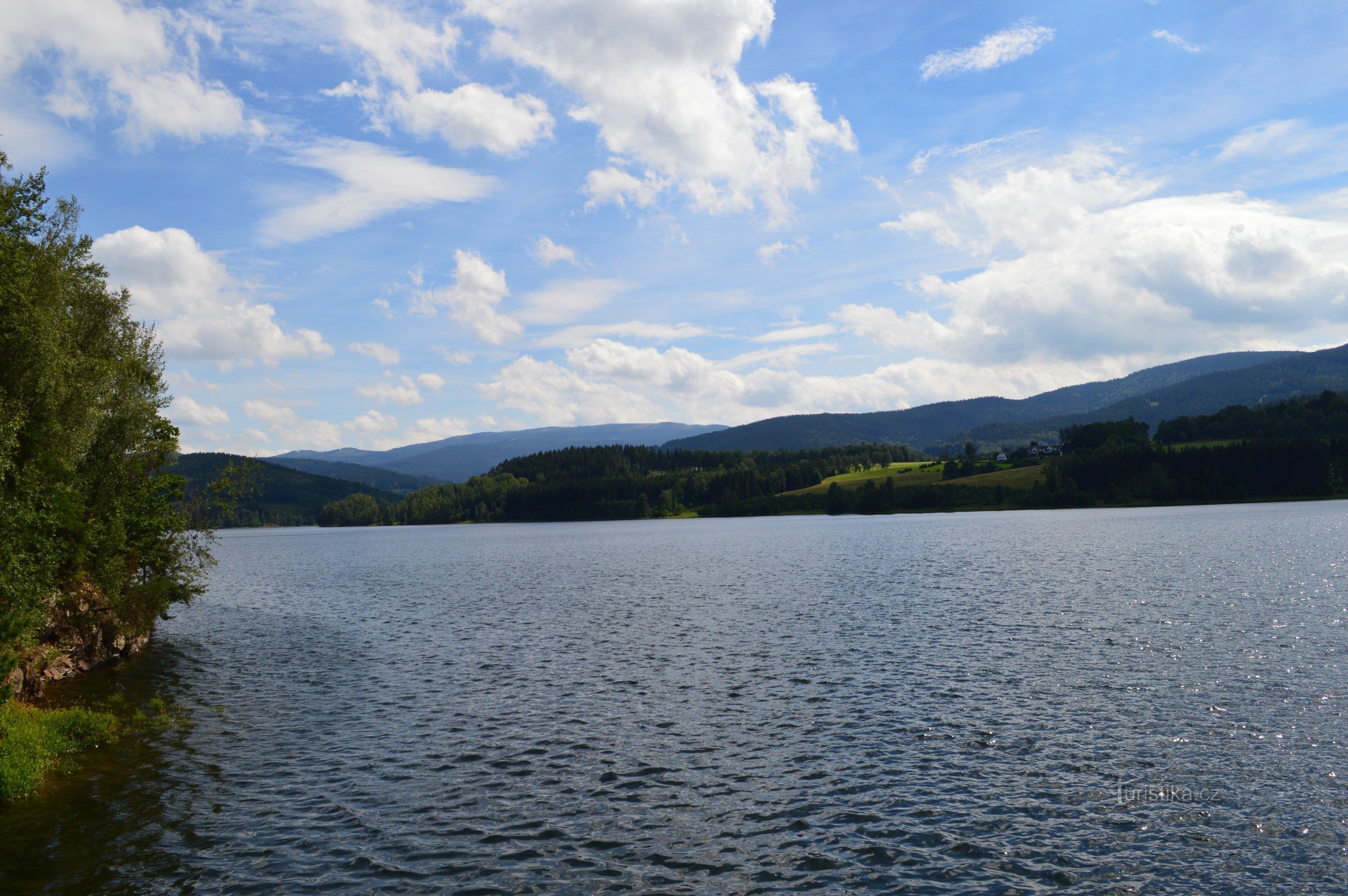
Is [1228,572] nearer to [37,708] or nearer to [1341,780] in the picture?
[1341,780]

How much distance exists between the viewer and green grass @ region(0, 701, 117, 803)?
24531mm

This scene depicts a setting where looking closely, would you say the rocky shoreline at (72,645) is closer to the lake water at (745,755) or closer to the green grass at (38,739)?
the green grass at (38,739)

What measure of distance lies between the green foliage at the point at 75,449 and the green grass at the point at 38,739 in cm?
261

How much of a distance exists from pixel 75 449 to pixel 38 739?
15.5 m

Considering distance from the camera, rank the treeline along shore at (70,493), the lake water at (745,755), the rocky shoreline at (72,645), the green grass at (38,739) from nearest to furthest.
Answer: the lake water at (745,755) < the green grass at (38,739) < the treeline along shore at (70,493) < the rocky shoreline at (72,645)

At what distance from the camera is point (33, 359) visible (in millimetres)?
32688

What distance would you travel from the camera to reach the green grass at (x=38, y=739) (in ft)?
80.5

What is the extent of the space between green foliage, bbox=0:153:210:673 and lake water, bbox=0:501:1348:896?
614 centimetres

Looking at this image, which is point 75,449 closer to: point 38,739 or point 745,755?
point 38,739

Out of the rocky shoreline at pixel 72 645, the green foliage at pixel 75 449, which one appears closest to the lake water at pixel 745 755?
the rocky shoreline at pixel 72 645

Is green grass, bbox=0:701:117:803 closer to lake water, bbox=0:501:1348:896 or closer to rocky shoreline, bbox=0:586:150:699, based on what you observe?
lake water, bbox=0:501:1348:896

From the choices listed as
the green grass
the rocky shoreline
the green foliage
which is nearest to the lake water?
the green grass

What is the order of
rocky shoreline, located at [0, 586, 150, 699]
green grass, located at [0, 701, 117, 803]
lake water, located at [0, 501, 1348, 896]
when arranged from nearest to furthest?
lake water, located at [0, 501, 1348, 896] → green grass, located at [0, 701, 117, 803] → rocky shoreline, located at [0, 586, 150, 699]

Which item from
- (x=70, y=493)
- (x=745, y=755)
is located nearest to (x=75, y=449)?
(x=70, y=493)
